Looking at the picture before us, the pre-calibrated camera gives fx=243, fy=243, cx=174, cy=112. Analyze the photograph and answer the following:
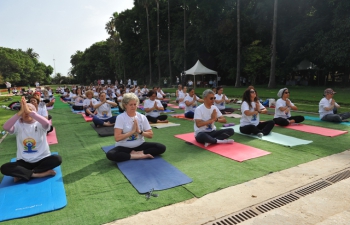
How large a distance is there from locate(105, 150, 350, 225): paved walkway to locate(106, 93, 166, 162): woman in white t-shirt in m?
1.62

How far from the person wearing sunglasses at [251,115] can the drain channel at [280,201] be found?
2322mm

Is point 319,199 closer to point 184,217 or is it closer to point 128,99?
point 184,217

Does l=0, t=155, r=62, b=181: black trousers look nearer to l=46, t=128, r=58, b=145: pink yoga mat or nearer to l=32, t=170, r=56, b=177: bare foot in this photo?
l=32, t=170, r=56, b=177: bare foot

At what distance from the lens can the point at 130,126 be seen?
4.14 m

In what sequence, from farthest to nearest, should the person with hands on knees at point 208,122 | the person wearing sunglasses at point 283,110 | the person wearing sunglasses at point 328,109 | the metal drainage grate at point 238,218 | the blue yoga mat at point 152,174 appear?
the person wearing sunglasses at point 328,109 → the person wearing sunglasses at point 283,110 → the person with hands on knees at point 208,122 → the blue yoga mat at point 152,174 → the metal drainage grate at point 238,218

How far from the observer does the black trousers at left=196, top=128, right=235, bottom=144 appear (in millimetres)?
4996

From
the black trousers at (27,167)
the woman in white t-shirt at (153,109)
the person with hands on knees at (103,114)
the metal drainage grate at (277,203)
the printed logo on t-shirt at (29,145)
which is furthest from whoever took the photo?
the woman in white t-shirt at (153,109)

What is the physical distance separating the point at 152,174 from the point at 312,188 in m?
2.16

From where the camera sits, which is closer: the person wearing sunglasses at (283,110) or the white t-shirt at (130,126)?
the white t-shirt at (130,126)

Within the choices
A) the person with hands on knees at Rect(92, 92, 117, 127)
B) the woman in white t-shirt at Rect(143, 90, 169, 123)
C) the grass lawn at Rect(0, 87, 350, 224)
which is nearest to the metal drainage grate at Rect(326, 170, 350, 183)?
the grass lawn at Rect(0, 87, 350, 224)

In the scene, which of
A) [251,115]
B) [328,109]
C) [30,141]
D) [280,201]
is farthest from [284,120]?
[30,141]

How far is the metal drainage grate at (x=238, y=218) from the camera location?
2.43 meters

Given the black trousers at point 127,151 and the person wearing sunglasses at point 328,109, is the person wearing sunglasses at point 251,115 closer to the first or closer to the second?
the black trousers at point 127,151

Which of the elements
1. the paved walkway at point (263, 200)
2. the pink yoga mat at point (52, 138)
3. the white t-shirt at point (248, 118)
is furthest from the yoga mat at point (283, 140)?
the pink yoga mat at point (52, 138)
